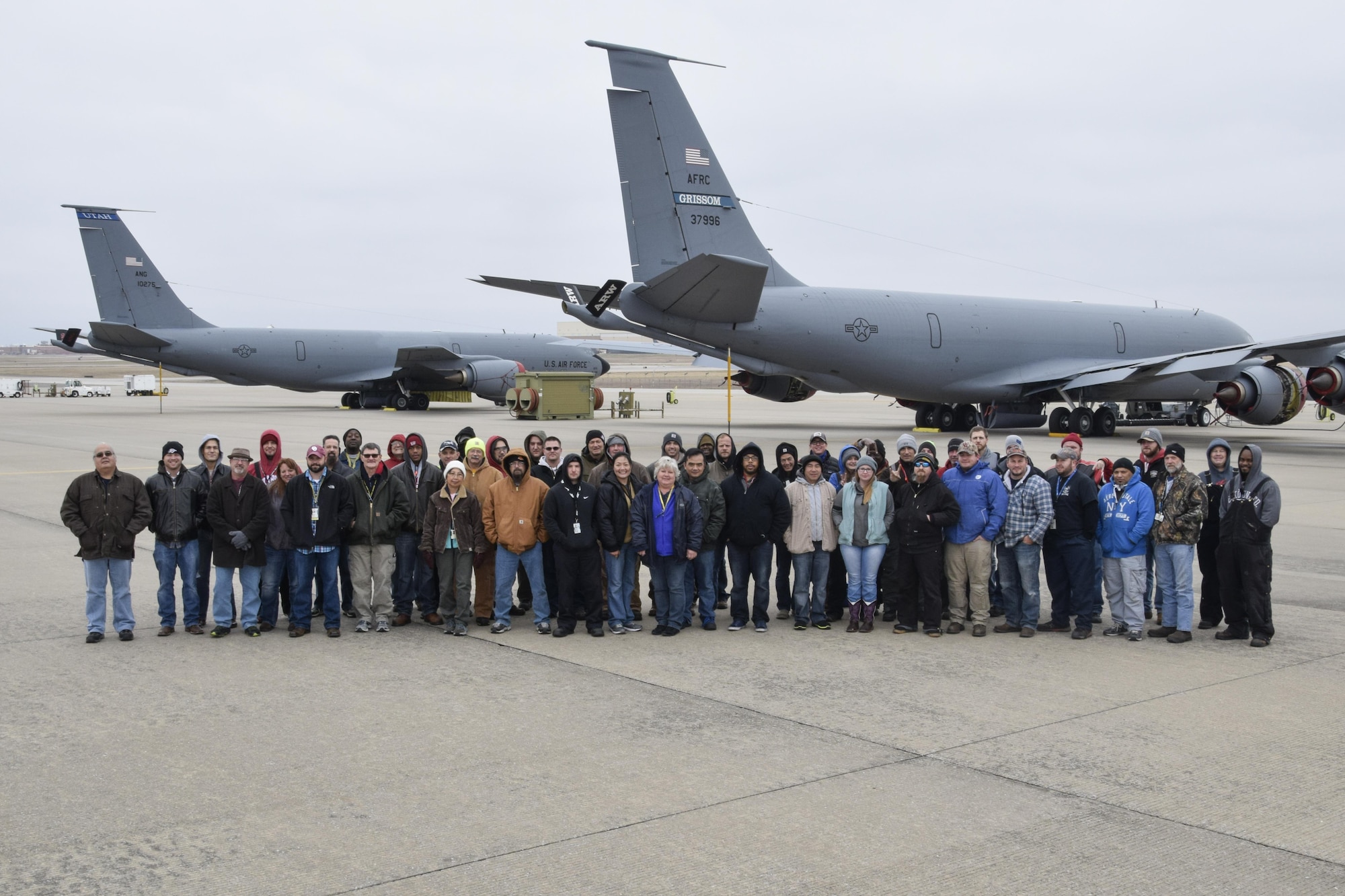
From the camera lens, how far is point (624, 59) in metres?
22.6

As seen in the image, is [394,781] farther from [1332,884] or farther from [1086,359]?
[1086,359]

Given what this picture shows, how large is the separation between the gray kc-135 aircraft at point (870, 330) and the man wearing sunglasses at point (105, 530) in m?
14.0

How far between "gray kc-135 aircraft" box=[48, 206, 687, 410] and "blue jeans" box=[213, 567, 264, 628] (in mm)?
33391

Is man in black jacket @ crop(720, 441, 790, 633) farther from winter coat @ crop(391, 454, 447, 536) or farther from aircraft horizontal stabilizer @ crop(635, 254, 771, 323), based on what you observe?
aircraft horizontal stabilizer @ crop(635, 254, 771, 323)

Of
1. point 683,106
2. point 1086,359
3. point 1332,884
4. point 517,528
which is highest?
point 683,106

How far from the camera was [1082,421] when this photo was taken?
2878 centimetres

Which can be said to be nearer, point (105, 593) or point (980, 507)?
→ point (105, 593)

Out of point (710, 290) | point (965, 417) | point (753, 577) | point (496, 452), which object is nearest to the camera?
point (753, 577)

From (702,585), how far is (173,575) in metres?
3.98

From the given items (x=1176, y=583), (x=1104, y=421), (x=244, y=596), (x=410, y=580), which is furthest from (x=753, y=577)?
(x=1104, y=421)

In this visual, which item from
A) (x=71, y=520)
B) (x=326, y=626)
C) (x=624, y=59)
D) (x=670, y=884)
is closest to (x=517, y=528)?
(x=326, y=626)

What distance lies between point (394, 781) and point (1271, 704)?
191 inches

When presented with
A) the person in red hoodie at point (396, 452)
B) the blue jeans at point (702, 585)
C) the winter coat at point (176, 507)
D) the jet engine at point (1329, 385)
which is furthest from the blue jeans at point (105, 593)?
the jet engine at point (1329, 385)

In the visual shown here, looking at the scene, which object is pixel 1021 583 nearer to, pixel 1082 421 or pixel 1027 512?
pixel 1027 512
